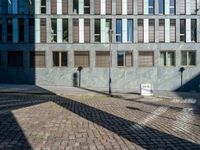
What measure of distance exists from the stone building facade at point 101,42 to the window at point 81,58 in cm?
13

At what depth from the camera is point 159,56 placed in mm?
41500

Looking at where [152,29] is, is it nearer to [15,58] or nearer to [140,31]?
[140,31]

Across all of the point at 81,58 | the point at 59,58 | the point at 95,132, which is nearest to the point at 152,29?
the point at 81,58

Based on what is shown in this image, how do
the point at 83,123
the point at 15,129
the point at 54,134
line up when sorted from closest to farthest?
the point at 54,134
the point at 15,129
the point at 83,123

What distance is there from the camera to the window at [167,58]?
4172 cm

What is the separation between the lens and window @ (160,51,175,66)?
41719 mm

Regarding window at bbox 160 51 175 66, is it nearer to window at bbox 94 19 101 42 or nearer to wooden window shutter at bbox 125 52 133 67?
wooden window shutter at bbox 125 52 133 67

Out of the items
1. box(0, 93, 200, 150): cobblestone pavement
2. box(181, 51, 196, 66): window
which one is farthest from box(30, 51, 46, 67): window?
box(0, 93, 200, 150): cobblestone pavement

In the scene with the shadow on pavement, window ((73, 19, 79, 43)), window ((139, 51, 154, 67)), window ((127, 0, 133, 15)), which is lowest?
the shadow on pavement

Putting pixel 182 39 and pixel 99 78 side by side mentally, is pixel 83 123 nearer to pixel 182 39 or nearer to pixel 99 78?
pixel 99 78

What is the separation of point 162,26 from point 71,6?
12005 millimetres

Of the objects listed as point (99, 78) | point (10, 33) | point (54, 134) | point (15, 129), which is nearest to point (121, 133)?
point (54, 134)

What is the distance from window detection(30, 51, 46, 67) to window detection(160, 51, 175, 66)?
49.7ft

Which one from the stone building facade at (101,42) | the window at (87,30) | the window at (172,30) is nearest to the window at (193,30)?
the stone building facade at (101,42)
